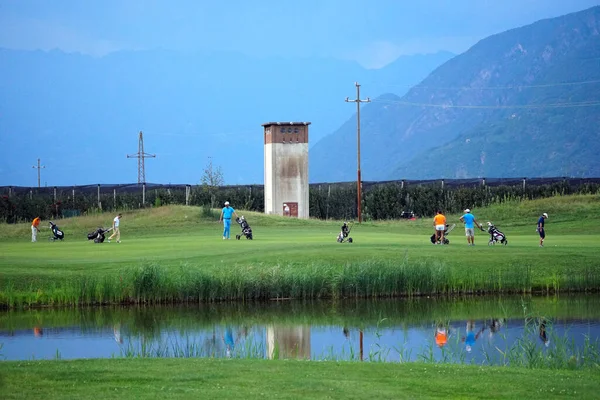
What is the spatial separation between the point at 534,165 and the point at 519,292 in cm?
15392

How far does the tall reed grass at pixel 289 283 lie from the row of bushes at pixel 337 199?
41.3 meters

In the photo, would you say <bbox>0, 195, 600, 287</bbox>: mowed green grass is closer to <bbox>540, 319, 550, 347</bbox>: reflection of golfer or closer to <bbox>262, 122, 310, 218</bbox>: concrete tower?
<bbox>540, 319, 550, 347</bbox>: reflection of golfer

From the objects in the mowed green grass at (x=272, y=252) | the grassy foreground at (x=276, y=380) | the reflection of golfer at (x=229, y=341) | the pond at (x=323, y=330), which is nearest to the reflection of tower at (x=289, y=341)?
the pond at (x=323, y=330)

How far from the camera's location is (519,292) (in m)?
33.2

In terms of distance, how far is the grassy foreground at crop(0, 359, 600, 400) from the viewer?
13.7m

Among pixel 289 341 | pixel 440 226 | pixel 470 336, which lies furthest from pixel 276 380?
pixel 440 226

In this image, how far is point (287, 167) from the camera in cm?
7406

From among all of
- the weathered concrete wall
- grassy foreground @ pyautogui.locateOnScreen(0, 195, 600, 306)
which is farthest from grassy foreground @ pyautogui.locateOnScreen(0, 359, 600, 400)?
the weathered concrete wall

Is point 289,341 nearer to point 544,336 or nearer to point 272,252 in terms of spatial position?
point 544,336

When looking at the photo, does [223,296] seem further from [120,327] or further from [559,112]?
[559,112]

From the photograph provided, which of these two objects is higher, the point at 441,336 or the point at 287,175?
the point at 287,175

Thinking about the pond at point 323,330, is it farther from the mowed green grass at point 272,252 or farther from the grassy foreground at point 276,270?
the mowed green grass at point 272,252

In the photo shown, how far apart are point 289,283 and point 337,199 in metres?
52.7

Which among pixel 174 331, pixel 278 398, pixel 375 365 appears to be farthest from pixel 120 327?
pixel 278 398
